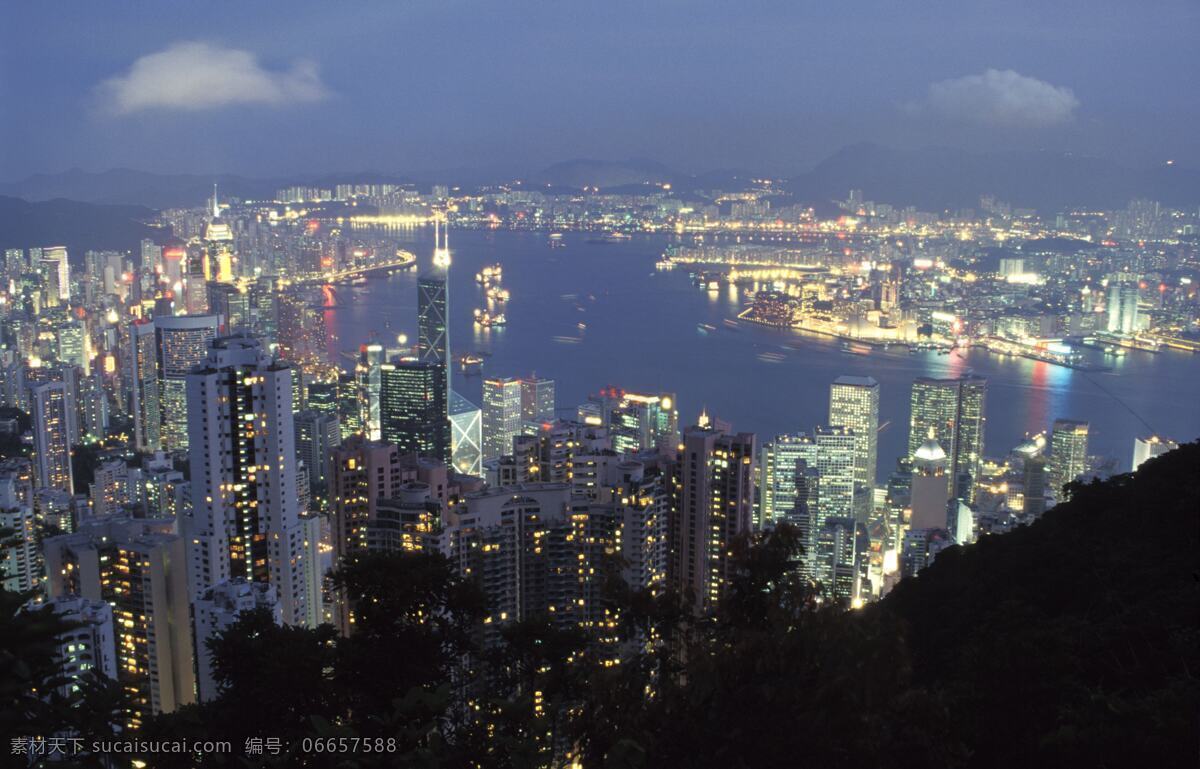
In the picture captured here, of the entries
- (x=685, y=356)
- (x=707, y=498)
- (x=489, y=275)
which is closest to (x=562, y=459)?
(x=707, y=498)

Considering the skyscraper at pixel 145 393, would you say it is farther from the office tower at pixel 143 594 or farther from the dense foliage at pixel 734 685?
the dense foliage at pixel 734 685

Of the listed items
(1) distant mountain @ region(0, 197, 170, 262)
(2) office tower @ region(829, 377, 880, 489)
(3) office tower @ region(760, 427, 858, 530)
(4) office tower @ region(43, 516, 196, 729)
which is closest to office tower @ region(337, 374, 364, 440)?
(1) distant mountain @ region(0, 197, 170, 262)

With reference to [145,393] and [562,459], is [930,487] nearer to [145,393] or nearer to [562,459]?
[562,459]

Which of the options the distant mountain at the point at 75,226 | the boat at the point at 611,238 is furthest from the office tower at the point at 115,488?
the boat at the point at 611,238

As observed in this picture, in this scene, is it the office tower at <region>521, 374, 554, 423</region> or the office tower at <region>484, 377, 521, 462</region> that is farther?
the office tower at <region>521, 374, 554, 423</region>

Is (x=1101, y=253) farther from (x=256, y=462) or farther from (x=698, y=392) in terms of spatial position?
(x=256, y=462)

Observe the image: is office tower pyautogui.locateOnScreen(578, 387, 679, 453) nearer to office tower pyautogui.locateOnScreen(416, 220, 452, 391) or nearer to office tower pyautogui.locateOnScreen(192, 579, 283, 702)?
office tower pyautogui.locateOnScreen(416, 220, 452, 391)
